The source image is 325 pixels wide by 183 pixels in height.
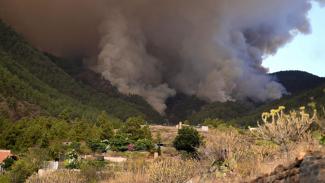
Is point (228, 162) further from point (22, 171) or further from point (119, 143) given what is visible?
point (119, 143)

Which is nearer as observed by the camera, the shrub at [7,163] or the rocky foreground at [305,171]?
the rocky foreground at [305,171]

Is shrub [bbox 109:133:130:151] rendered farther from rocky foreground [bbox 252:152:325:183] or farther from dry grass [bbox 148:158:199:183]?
rocky foreground [bbox 252:152:325:183]

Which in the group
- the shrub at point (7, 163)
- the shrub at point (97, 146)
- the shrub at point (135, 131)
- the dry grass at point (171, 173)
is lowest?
the dry grass at point (171, 173)

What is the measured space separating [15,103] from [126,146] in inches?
3447

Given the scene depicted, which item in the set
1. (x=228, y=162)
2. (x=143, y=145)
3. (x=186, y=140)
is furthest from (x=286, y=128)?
(x=143, y=145)

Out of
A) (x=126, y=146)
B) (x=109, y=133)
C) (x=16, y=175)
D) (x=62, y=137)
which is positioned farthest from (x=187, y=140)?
(x=16, y=175)

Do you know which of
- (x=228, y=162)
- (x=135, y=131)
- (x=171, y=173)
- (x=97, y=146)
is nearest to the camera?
(x=228, y=162)

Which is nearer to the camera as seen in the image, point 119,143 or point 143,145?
point 143,145

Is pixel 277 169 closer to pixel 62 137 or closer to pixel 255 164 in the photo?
pixel 255 164

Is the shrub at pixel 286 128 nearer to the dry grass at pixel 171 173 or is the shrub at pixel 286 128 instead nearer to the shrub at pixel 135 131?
the dry grass at pixel 171 173

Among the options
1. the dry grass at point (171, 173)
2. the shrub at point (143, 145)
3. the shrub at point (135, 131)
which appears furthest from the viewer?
the shrub at point (135, 131)

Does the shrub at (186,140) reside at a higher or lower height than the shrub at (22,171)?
higher

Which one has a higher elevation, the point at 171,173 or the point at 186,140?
→ the point at 186,140

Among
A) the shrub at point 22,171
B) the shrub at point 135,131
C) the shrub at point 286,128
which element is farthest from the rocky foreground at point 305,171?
the shrub at point 135,131
